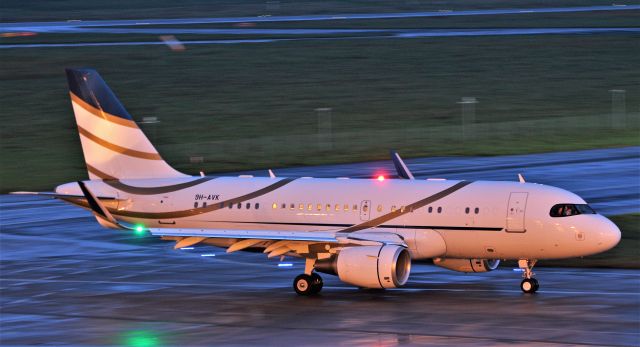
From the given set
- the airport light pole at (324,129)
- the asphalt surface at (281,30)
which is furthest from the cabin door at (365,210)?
the asphalt surface at (281,30)

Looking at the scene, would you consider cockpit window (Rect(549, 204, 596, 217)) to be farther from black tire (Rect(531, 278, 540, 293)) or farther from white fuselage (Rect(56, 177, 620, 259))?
black tire (Rect(531, 278, 540, 293))

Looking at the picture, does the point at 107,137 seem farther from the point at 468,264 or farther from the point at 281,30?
the point at 281,30

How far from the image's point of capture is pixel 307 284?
132 ft

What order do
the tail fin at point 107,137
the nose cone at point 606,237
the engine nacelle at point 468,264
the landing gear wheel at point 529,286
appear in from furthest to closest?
the tail fin at point 107,137
the engine nacelle at point 468,264
the landing gear wheel at point 529,286
the nose cone at point 606,237

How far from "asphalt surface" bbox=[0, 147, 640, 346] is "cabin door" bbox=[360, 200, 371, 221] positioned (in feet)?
8.09

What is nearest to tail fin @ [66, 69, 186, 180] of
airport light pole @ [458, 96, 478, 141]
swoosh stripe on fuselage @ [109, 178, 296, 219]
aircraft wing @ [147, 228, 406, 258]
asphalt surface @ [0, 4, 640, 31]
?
swoosh stripe on fuselage @ [109, 178, 296, 219]

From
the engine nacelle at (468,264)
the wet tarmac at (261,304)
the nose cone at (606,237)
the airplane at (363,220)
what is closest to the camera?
the wet tarmac at (261,304)

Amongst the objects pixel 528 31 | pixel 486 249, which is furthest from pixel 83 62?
pixel 486 249

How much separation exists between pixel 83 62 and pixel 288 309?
283ft

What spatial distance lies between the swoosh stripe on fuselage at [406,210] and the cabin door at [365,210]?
0.17 meters

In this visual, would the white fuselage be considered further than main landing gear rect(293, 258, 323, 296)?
No

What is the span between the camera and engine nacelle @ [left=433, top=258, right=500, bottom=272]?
41.8m

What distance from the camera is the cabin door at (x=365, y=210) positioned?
41.5 meters

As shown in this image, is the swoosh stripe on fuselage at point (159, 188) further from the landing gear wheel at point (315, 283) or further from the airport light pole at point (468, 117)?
the airport light pole at point (468, 117)
